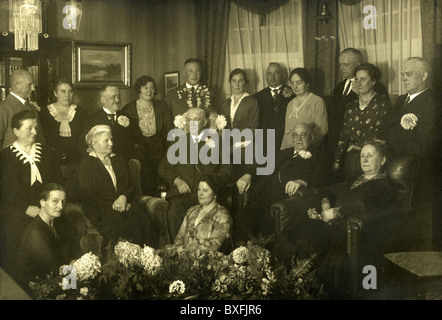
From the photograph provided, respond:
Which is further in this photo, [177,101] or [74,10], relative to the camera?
[177,101]

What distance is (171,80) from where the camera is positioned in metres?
6.23

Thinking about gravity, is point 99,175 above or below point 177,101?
below

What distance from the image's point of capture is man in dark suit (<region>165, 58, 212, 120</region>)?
6227 millimetres

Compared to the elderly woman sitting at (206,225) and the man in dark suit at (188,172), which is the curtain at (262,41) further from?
the elderly woman sitting at (206,225)

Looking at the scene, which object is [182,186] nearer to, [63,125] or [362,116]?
[63,125]

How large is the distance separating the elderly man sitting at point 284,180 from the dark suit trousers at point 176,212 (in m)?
0.50

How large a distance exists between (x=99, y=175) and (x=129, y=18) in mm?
1507

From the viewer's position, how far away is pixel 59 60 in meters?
6.04

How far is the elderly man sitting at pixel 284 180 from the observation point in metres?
6.16


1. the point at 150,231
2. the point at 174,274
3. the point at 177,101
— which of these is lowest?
the point at 174,274

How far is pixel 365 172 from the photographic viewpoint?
6027 millimetres

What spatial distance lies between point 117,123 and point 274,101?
150 cm
